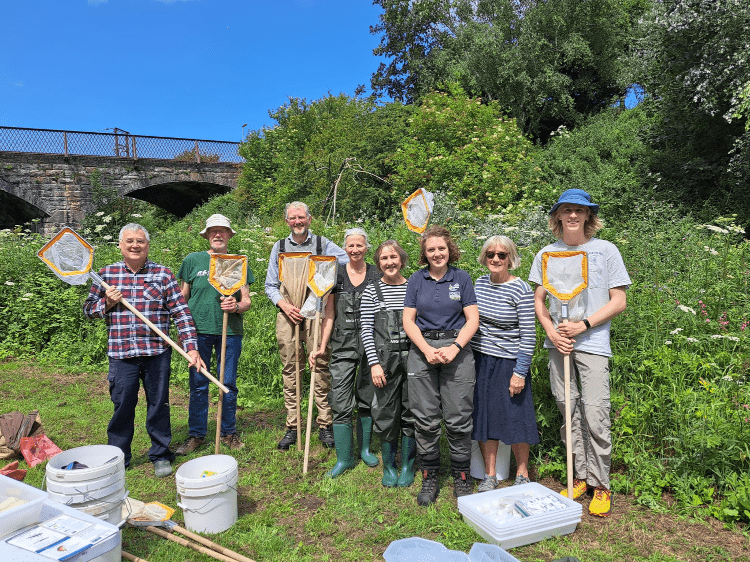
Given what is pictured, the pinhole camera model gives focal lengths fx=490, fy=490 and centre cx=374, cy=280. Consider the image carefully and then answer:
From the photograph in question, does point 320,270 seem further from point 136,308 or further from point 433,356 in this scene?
point 136,308

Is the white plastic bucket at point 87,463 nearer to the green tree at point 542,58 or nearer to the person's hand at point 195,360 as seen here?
the person's hand at point 195,360

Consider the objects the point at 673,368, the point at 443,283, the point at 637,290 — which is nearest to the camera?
the point at 443,283

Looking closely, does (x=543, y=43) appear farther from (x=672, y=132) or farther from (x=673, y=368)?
(x=673, y=368)

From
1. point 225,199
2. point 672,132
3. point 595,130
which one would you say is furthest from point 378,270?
point 225,199

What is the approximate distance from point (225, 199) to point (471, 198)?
1400 cm

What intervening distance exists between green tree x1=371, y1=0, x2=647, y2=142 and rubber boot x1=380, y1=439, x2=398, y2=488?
18.2 metres

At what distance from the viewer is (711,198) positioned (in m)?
11.6

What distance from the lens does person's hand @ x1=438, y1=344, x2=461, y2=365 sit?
330cm

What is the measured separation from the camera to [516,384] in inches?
133

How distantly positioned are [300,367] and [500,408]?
6.16 ft

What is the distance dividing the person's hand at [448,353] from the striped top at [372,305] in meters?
0.52

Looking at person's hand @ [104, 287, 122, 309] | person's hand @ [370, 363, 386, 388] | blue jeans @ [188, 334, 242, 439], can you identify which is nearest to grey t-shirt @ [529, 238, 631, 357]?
person's hand @ [370, 363, 386, 388]

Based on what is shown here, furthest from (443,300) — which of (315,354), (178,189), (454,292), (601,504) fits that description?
(178,189)

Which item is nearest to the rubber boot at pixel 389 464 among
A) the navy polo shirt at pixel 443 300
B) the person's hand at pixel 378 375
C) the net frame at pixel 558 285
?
the person's hand at pixel 378 375
